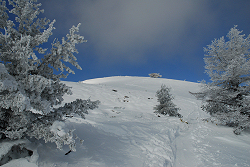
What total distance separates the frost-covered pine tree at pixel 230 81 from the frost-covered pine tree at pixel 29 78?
8145 mm

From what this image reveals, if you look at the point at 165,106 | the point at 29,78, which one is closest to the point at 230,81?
the point at 165,106

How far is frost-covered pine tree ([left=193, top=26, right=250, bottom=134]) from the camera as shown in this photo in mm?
6770

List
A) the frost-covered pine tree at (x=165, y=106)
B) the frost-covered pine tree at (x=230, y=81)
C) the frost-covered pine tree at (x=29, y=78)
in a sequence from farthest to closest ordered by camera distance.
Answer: the frost-covered pine tree at (x=165, y=106), the frost-covered pine tree at (x=230, y=81), the frost-covered pine tree at (x=29, y=78)

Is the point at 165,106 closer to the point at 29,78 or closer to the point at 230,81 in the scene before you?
the point at 230,81

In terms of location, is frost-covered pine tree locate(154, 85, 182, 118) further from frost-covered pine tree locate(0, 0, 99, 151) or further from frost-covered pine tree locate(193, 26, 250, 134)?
frost-covered pine tree locate(0, 0, 99, 151)

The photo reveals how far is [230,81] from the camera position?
7.56m

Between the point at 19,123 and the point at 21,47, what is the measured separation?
1.34 meters

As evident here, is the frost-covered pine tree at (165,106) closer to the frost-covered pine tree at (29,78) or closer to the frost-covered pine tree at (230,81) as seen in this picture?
the frost-covered pine tree at (230,81)

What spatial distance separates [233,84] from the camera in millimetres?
7582

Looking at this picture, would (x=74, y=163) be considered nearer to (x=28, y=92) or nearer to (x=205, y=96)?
(x=28, y=92)

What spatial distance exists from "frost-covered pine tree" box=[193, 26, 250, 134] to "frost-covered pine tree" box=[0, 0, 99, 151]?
815 cm

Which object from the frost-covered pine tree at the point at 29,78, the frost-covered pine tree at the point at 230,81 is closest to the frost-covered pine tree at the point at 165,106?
the frost-covered pine tree at the point at 230,81

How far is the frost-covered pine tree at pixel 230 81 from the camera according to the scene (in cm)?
677

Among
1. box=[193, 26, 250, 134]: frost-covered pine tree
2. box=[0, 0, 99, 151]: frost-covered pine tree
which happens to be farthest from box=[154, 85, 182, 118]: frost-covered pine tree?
box=[0, 0, 99, 151]: frost-covered pine tree
